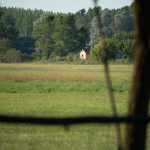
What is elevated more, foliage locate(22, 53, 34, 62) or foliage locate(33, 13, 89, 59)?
foliage locate(33, 13, 89, 59)

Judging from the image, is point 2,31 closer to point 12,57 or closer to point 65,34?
point 12,57

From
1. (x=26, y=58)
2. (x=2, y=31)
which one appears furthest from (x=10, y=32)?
(x=26, y=58)

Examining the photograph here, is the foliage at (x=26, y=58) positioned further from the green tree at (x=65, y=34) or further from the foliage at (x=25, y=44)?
the foliage at (x=25, y=44)

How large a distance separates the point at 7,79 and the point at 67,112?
41.1 ft

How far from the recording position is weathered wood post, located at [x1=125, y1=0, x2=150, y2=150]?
253 cm

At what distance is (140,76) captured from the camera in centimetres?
255

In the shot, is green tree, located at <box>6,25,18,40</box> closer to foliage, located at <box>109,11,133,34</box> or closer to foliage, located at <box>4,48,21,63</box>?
foliage, located at <box>4,48,21,63</box>

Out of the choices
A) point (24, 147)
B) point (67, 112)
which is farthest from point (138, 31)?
point (67, 112)

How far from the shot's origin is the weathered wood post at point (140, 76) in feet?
8.31

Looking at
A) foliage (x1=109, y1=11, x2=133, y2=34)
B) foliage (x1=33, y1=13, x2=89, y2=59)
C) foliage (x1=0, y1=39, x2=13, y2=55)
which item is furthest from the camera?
foliage (x1=109, y1=11, x2=133, y2=34)

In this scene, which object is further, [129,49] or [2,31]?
[2,31]

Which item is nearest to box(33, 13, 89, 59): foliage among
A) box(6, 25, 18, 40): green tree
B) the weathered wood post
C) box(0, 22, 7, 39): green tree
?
box(6, 25, 18, 40): green tree

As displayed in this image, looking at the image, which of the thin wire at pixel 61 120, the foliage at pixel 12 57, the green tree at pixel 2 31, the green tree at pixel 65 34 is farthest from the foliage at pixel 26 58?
the thin wire at pixel 61 120

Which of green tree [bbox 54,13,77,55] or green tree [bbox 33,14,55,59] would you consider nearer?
green tree [bbox 54,13,77,55]
